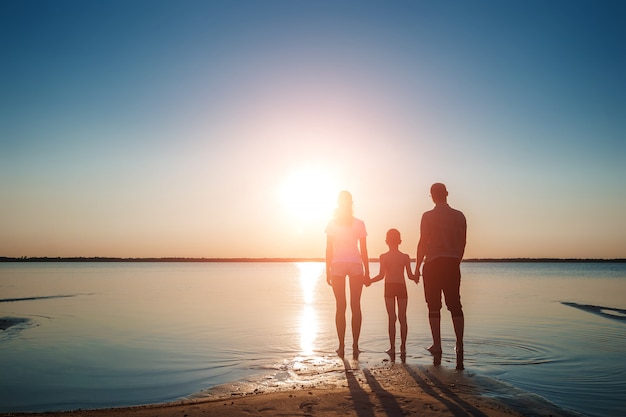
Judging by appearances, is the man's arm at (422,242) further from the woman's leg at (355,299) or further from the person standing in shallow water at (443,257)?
the woman's leg at (355,299)

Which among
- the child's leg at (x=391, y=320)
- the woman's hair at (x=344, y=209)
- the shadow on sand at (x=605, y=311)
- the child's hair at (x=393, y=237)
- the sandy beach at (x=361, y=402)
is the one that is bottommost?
the shadow on sand at (x=605, y=311)

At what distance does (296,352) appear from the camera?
9766 mm

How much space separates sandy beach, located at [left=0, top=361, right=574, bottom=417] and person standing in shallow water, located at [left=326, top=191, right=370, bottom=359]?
2336 mm

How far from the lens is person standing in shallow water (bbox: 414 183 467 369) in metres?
7.70

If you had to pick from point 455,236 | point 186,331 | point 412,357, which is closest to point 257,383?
point 412,357

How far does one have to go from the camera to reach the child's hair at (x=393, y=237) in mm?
9234

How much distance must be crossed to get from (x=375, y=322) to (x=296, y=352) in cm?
599

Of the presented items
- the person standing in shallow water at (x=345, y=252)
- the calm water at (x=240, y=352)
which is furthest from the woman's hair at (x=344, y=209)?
the calm water at (x=240, y=352)

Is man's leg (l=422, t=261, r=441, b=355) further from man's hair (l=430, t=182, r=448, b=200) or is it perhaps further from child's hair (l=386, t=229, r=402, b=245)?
child's hair (l=386, t=229, r=402, b=245)

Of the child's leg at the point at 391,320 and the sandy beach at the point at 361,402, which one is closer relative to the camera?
the sandy beach at the point at 361,402

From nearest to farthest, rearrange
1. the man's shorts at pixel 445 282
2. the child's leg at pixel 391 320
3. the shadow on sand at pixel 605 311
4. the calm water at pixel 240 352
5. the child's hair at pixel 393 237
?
1. the calm water at pixel 240 352
2. the man's shorts at pixel 445 282
3. the child's leg at pixel 391 320
4. the child's hair at pixel 393 237
5. the shadow on sand at pixel 605 311

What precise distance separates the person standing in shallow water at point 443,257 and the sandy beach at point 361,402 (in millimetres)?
1356

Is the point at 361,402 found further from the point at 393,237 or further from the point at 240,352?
the point at 240,352

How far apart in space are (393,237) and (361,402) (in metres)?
4.41
